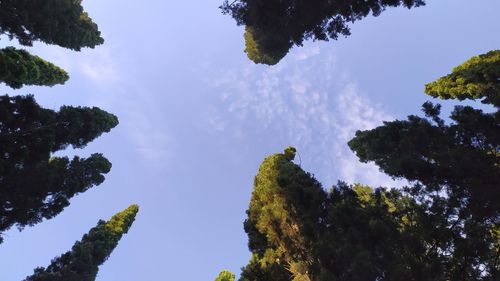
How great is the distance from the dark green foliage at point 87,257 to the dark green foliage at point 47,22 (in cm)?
1139

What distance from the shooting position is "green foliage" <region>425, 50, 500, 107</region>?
18.1 metres

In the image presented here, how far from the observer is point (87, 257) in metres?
22.2

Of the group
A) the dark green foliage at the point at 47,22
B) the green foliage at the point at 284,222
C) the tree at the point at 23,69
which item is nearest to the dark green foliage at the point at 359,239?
the green foliage at the point at 284,222

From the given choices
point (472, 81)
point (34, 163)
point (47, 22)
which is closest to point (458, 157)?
point (472, 81)

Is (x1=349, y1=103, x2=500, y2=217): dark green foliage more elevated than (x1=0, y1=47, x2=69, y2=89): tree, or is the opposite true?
(x1=0, y1=47, x2=69, y2=89): tree

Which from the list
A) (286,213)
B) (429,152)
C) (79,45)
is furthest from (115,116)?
(429,152)

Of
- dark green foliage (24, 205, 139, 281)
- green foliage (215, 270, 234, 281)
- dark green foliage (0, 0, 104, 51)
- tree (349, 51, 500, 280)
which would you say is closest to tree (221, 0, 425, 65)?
tree (349, 51, 500, 280)

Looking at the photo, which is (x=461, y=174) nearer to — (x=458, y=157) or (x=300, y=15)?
(x=458, y=157)

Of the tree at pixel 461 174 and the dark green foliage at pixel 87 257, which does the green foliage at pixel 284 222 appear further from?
the dark green foliage at pixel 87 257

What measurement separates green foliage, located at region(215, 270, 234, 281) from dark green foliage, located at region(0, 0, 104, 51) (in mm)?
20577

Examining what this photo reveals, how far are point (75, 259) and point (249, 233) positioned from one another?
10640 mm

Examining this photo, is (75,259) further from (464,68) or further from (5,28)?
(464,68)

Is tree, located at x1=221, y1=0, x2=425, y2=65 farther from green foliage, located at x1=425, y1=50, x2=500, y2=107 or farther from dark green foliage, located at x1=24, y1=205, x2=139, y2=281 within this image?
dark green foliage, located at x1=24, y1=205, x2=139, y2=281

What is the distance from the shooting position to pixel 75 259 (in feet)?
71.6
